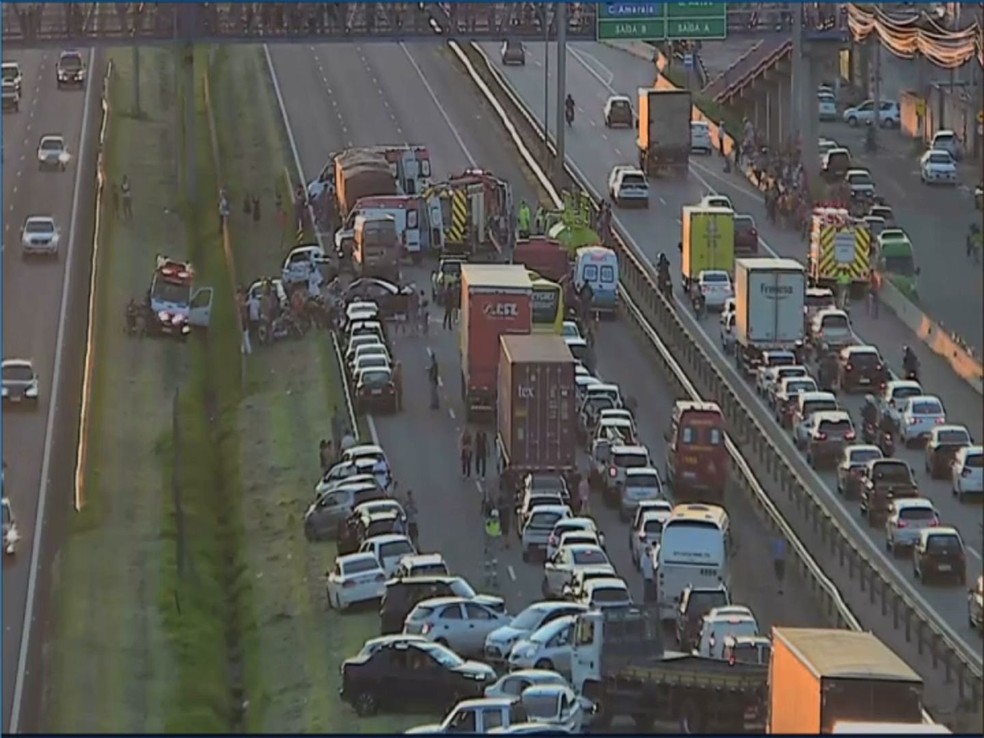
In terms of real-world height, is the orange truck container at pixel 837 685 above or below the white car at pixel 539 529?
below

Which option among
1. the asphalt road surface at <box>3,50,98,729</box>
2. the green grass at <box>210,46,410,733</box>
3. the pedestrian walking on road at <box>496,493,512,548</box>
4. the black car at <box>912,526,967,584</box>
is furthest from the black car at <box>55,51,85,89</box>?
the black car at <box>912,526,967,584</box>

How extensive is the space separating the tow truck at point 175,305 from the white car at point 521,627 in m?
27.0

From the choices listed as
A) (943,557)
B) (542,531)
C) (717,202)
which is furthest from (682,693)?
(717,202)

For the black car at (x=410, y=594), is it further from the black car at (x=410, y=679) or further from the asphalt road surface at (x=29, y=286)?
the asphalt road surface at (x=29, y=286)

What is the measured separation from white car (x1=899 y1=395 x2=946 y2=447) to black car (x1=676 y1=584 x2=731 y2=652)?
1062 cm

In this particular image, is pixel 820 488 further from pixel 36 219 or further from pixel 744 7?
pixel 744 7

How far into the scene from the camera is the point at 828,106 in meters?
92.0

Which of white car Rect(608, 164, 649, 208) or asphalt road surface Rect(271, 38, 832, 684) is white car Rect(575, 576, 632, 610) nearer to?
asphalt road surface Rect(271, 38, 832, 684)

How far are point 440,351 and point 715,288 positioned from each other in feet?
18.8

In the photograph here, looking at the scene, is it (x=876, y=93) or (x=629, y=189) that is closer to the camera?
(x=629, y=189)

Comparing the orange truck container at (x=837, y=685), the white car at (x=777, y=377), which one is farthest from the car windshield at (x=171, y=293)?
the orange truck container at (x=837, y=685)

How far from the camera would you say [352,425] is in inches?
2126

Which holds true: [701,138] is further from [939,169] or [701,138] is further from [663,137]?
[939,169]

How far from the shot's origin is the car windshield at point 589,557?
42312mm
